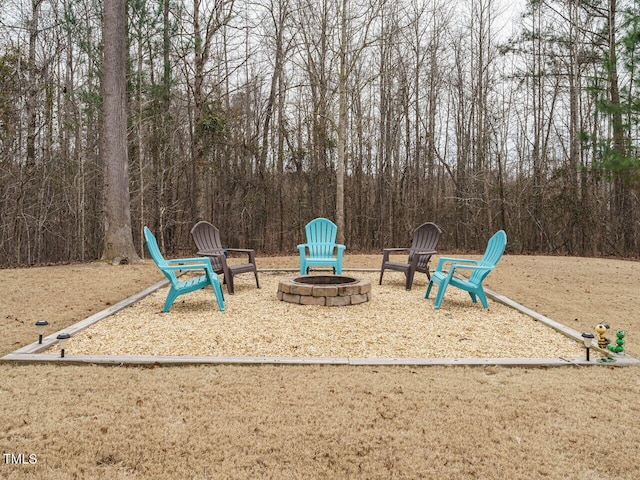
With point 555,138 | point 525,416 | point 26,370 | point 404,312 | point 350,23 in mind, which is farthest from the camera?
point 555,138

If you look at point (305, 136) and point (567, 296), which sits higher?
point (305, 136)

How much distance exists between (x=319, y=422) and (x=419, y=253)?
373 centimetres

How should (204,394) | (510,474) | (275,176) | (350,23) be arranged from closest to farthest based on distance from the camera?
(510,474)
(204,394)
(350,23)
(275,176)

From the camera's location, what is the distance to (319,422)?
190 cm

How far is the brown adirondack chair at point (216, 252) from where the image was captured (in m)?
4.96

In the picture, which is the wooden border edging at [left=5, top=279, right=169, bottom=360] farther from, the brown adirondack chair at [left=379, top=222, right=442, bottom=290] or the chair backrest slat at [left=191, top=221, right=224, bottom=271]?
the brown adirondack chair at [left=379, top=222, right=442, bottom=290]

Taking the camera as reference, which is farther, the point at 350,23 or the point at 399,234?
the point at 399,234

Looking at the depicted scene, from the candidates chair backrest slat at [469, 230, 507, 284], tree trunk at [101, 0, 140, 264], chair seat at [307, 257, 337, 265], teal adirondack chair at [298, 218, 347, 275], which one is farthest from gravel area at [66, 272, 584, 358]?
tree trunk at [101, 0, 140, 264]

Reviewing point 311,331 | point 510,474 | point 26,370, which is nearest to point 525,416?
point 510,474

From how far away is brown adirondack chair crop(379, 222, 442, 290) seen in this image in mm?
5402

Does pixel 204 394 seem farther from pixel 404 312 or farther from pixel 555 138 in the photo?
pixel 555 138

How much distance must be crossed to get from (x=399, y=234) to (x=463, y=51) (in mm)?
6199

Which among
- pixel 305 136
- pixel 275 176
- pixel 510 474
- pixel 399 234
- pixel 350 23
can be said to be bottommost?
pixel 510 474

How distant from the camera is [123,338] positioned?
3246 millimetres
